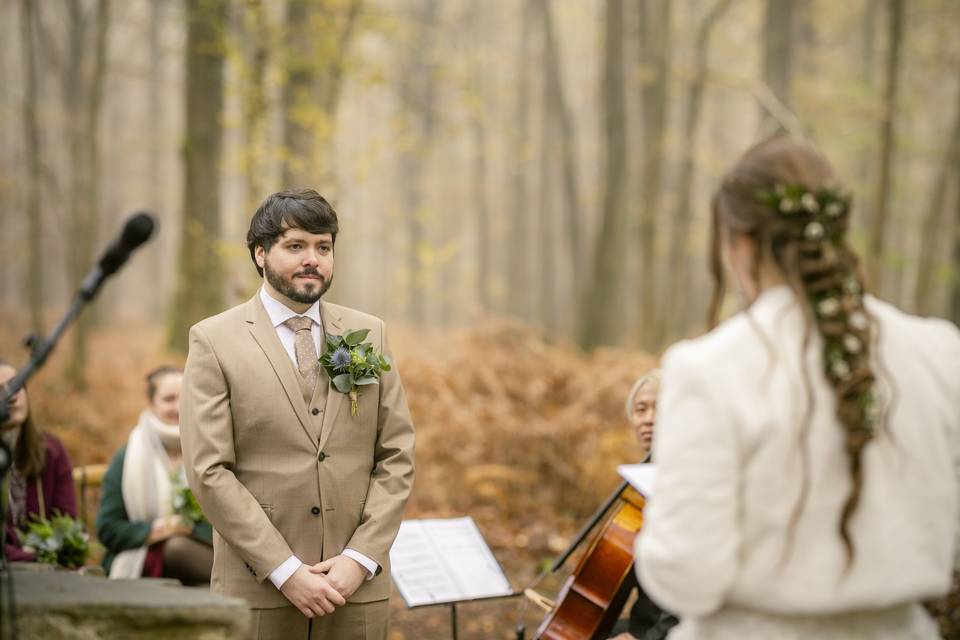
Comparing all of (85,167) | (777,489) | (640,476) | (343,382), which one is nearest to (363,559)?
(343,382)

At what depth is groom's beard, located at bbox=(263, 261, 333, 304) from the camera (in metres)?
3.11

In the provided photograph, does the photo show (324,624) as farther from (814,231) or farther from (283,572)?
(814,231)

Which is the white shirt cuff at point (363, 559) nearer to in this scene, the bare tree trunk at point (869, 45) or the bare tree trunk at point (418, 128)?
the bare tree trunk at point (418, 128)

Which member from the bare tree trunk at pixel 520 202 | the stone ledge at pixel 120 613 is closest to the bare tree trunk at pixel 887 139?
the stone ledge at pixel 120 613

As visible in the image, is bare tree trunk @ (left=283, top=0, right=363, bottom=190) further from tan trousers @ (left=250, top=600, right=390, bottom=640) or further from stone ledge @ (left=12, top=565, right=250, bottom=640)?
stone ledge @ (left=12, top=565, right=250, bottom=640)

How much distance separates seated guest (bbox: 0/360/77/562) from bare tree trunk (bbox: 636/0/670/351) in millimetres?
9576

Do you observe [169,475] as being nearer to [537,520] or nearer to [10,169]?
[537,520]

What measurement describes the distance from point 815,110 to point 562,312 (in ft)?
56.5

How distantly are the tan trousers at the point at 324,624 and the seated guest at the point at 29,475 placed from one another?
1792 millimetres

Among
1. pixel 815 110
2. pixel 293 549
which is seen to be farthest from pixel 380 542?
pixel 815 110

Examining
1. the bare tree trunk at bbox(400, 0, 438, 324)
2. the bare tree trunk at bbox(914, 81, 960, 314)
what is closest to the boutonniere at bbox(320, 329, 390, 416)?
the bare tree trunk at bbox(400, 0, 438, 324)

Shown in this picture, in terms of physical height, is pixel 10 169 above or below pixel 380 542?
above

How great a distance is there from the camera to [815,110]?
14.3 meters

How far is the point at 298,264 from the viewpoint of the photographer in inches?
122
